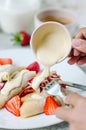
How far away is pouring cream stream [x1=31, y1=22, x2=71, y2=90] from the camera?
3.23 feet

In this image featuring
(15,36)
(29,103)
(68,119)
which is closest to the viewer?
(68,119)

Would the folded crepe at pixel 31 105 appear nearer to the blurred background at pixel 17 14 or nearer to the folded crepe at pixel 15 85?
the folded crepe at pixel 15 85

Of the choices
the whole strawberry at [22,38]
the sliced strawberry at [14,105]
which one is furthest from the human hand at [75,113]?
the whole strawberry at [22,38]

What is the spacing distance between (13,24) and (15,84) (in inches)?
17.6

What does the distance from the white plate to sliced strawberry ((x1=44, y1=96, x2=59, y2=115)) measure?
0.05ft

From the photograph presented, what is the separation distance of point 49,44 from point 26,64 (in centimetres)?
18

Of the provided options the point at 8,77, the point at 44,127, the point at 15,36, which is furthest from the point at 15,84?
the point at 15,36

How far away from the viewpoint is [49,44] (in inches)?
39.6

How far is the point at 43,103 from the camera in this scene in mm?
980

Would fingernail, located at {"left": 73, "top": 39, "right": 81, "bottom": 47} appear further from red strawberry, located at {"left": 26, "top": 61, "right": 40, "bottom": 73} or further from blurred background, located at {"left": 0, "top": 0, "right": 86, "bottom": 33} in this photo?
blurred background, located at {"left": 0, "top": 0, "right": 86, "bottom": 33}

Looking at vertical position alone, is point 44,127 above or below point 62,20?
below

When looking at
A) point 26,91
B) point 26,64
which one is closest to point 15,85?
point 26,91

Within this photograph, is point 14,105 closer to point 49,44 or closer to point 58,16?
point 49,44

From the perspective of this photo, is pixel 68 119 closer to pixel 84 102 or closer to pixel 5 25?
pixel 84 102
